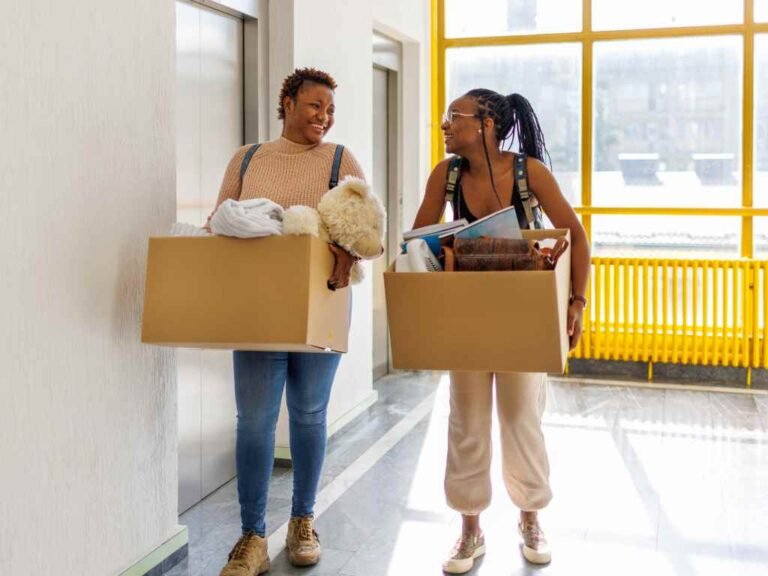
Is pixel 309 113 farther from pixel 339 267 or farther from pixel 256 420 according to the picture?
pixel 256 420

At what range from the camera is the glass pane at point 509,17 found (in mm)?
6164

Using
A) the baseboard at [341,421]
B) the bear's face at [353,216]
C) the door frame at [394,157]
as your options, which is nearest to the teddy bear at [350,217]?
the bear's face at [353,216]

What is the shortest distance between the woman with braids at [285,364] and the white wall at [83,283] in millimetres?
267

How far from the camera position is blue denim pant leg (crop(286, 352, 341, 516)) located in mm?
2609

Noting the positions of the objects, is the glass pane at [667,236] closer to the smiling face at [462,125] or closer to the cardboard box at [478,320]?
the smiling face at [462,125]

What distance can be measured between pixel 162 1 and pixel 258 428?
4.09ft

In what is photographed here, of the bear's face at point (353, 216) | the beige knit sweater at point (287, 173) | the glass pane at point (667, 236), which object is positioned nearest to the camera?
the bear's face at point (353, 216)

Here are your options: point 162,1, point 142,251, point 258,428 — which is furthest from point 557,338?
point 162,1

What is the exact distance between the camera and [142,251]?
8.40ft

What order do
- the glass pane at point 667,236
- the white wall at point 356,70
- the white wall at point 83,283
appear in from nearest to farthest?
the white wall at point 83,283, the white wall at point 356,70, the glass pane at point 667,236

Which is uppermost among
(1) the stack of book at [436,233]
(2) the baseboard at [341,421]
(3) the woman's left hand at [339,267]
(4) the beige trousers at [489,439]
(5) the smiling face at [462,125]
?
(5) the smiling face at [462,125]

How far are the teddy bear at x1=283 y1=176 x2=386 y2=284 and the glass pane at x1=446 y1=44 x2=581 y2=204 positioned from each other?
4.08 m

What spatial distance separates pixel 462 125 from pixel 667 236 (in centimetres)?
386

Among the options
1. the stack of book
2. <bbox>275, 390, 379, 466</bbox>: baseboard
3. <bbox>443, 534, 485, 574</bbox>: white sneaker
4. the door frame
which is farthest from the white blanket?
the door frame
